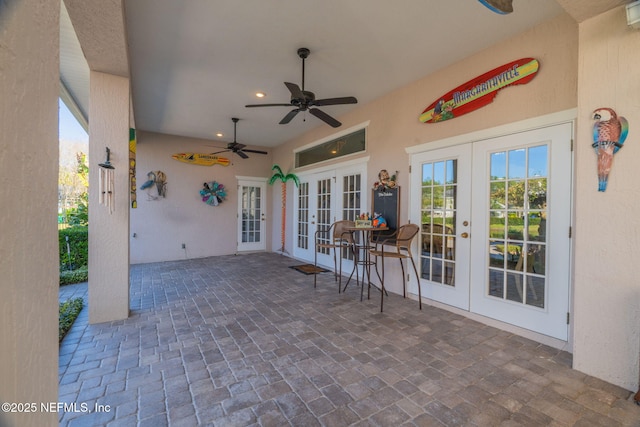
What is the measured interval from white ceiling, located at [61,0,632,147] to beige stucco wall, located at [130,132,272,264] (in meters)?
2.27

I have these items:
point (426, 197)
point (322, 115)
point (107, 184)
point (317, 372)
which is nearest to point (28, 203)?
point (317, 372)

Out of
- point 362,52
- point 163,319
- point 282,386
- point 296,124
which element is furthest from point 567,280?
point 296,124

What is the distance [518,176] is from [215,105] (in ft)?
15.3

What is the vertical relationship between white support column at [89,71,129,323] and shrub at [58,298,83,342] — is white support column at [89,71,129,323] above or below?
above

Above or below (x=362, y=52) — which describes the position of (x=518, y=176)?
below

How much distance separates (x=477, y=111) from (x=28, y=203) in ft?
12.7

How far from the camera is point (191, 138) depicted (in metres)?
7.07

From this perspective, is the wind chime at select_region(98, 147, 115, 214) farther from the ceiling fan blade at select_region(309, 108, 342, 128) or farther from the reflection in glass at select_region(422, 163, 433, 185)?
the reflection in glass at select_region(422, 163, 433, 185)

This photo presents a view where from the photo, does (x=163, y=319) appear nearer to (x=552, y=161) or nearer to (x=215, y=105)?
(x=215, y=105)

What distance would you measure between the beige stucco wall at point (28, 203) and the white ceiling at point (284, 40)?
211 cm

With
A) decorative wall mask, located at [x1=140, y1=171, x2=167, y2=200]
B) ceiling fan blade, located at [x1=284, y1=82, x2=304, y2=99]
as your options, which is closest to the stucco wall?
ceiling fan blade, located at [x1=284, y1=82, x2=304, y2=99]

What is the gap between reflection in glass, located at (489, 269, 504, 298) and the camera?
3.13m

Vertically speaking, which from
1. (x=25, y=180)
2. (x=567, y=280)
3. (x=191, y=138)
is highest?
(x=191, y=138)

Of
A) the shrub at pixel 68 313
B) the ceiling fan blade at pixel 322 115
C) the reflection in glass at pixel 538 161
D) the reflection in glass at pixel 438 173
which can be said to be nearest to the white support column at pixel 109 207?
the shrub at pixel 68 313
